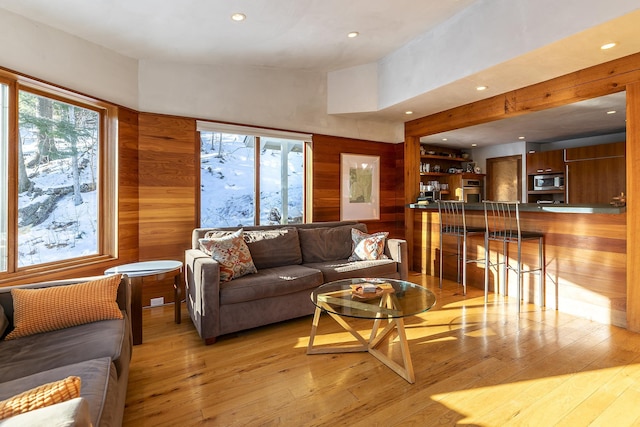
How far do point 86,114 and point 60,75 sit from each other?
0.42m

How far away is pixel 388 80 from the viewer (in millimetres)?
4254

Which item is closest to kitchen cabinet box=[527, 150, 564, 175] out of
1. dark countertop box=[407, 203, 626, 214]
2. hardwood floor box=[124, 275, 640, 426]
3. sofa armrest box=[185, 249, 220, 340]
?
dark countertop box=[407, 203, 626, 214]

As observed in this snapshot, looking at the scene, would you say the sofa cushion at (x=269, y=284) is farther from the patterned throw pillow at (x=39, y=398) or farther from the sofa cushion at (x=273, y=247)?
the patterned throw pillow at (x=39, y=398)

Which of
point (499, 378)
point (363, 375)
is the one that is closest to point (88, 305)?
point (363, 375)

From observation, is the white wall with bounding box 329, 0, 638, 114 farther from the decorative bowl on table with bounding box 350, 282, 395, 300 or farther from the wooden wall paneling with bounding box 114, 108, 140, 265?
the wooden wall paneling with bounding box 114, 108, 140, 265

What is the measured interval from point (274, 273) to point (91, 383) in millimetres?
1854

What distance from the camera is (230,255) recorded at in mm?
2965

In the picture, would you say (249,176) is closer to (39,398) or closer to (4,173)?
(4,173)

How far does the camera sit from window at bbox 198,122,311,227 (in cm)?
396

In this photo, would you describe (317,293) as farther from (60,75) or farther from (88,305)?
(60,75)

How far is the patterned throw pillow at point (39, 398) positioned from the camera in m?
0.88

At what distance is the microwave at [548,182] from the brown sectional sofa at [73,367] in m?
7.57

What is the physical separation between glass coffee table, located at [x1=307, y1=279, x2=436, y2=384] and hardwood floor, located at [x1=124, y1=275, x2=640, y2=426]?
0.28 ft

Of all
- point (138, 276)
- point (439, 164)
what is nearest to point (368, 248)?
point (138, 276)
